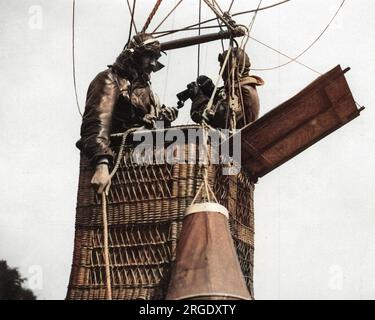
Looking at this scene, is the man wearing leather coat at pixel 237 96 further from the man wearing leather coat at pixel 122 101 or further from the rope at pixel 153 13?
the rope at pixel 153 13

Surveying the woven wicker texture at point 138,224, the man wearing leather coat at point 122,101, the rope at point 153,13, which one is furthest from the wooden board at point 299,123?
the rope at point 153,13

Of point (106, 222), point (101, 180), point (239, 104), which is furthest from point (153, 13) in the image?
point (106, 222)

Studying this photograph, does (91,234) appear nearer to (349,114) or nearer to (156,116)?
(156,116)

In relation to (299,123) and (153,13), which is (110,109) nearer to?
(299,123)

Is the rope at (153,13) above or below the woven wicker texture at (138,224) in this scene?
above

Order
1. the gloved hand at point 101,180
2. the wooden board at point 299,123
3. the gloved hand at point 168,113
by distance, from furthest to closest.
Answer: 1. the gloved hand at point 168,113
2. the wooden board at point 299,123
3. the gloved hand at point 101,180

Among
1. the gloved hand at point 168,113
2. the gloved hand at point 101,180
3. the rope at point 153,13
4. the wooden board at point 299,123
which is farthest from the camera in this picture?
the rope at point 153,13

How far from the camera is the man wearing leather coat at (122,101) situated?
3.23 m

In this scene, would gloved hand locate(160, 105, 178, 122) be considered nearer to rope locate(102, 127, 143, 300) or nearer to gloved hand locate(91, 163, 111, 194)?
rope locate(102, 127, 143, 300)

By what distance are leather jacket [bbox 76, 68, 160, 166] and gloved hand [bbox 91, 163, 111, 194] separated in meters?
0.07

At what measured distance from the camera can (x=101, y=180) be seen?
3.06 metres

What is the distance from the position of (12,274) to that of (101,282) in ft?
36.6

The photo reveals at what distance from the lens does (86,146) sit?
323cm
